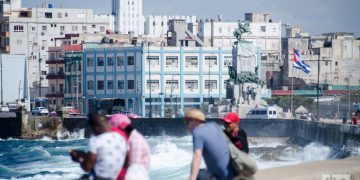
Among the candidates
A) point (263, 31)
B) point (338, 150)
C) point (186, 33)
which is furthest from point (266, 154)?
point (263, 31)

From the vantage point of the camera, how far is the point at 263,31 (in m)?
152

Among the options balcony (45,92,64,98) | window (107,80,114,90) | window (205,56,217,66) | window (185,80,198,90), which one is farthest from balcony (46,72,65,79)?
window (205,56,217,66)

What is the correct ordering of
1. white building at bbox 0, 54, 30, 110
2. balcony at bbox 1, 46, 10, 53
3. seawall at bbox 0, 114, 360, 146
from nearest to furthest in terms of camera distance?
seawall at bbox 0, 114, 360, 146 < white building at bbox 0, 54, 30, 110 < balcony at bbox 1, 46, 10, 53

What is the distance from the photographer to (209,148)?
49.7 feet

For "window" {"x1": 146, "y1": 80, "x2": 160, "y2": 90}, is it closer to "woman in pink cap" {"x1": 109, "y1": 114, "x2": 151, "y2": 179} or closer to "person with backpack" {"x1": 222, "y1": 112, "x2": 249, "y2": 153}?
"person with backpack" {"x1": 222, "y1": 112, "x2": 249, "y2": 153}

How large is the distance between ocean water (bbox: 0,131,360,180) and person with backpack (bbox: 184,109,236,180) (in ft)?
86.8

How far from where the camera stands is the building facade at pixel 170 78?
104 metres

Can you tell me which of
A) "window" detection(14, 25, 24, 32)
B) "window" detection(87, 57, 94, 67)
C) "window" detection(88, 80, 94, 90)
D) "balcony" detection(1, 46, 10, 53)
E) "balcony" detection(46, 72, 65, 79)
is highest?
"window" detection(14, 25, 24, 32)

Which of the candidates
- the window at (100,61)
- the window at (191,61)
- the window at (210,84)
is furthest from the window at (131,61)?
the window at (210,84)

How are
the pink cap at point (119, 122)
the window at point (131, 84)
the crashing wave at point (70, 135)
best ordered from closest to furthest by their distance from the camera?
1. the pink cap at point (119, 122)
2. the crashing wave at point (70, 135)
3. the window at point (131, 84)

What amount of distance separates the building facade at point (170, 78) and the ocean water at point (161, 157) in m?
22.2

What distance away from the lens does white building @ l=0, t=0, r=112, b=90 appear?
145 m

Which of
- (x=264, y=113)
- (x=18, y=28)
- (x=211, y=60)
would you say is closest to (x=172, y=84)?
(x=211, y=60)

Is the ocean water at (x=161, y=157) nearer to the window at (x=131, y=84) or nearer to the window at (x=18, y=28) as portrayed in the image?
the window at (x=131, y=84)
